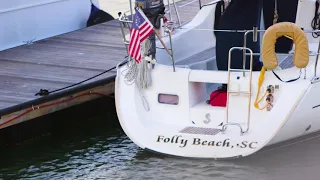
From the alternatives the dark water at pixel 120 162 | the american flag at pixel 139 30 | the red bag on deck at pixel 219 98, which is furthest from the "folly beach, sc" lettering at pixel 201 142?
the american flag at pixel 139 30

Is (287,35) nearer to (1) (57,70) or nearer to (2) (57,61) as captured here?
(1) (57,70)

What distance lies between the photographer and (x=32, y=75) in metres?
10.4

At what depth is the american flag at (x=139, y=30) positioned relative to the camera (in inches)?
312

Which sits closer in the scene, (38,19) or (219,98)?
(219,98)

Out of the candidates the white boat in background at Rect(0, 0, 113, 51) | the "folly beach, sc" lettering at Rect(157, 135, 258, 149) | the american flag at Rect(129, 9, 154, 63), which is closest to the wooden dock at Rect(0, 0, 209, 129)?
the white boat in background at Rect(0, 0, 113, 51)

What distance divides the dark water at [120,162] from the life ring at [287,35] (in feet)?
3.95

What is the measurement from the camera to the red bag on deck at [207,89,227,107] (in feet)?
27.0

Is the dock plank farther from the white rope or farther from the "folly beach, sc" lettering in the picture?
the "folly beach, sc" lettering

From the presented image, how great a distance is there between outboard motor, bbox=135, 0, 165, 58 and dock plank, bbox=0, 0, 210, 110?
1861 millimetres

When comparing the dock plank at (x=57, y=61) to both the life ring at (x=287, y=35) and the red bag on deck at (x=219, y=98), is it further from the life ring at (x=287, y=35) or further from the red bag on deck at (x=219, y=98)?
the life ring at (x=287, y=35)

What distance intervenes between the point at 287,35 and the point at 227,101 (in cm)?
93

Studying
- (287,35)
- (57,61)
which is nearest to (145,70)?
(287,35)

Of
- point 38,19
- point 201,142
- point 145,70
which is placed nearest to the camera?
point 201,142

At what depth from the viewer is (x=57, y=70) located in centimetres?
1061
